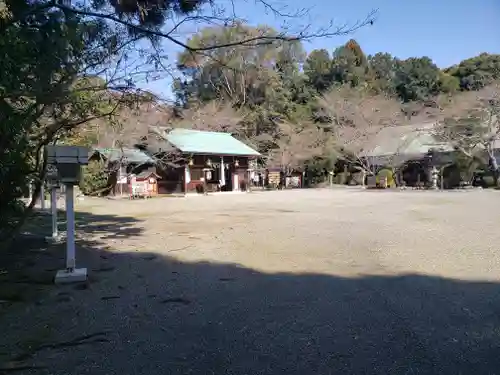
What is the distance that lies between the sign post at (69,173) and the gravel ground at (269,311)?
23cm

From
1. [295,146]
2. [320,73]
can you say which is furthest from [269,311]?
[320,73]

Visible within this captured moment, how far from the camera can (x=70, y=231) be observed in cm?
513

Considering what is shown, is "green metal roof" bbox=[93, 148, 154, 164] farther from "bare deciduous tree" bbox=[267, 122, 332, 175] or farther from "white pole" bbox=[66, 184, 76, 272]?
"white pole" bbox=[66, 184, 76, 272]

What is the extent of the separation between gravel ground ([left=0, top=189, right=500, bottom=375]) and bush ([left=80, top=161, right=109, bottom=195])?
16.7m

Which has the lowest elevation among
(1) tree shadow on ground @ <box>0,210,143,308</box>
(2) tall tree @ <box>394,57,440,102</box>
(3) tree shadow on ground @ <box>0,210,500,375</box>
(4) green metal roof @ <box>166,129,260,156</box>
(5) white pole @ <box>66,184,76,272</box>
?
(3) tree shadow on ground @ <box>0,210,500,375</box>

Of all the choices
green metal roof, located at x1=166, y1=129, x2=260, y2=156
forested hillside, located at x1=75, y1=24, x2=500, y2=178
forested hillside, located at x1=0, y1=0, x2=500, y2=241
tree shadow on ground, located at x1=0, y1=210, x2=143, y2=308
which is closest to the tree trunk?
forested hillside, located at x1=0, y1=0, x2=500, y2=241

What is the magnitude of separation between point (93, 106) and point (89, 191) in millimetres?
19074

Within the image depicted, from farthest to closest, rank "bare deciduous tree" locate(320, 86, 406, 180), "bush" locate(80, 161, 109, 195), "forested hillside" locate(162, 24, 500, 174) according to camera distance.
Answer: "bare deciduous tree" locate(320, 86, 406, 180)
"forested hillside" locate(162, 24, 500, 174)
"bush" locate(80, 161, 109, 195)

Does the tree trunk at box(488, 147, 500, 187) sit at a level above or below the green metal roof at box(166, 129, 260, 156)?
below

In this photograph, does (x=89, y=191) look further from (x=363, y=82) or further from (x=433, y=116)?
(x=363, y=82)

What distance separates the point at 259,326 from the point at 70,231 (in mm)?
2702

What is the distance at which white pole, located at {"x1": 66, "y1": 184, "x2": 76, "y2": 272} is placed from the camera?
201 inches

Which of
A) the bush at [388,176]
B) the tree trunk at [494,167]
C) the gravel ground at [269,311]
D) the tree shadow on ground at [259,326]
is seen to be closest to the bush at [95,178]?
the gravel ground at [269,311]

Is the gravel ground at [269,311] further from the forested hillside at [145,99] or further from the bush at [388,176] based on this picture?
the bush at [388,176]
